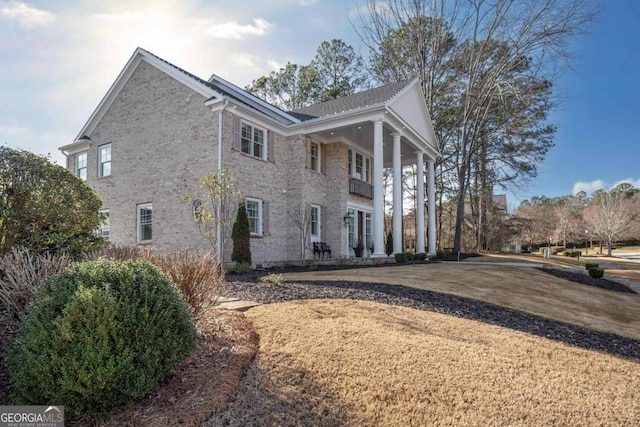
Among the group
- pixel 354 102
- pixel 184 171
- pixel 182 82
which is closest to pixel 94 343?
pixel 184 171

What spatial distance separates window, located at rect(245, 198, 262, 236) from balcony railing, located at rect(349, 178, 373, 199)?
15.6 ft

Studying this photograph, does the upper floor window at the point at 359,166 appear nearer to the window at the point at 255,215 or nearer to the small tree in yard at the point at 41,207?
the window at the point at 255,215

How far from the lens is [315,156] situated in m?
15.9

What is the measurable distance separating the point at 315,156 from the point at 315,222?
2811mm

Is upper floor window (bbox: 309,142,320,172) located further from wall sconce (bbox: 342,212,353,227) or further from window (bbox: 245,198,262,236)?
window (bbox: 245,198,262,236)

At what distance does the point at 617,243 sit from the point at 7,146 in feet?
207

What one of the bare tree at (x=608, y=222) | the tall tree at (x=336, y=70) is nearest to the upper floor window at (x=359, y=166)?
the tall tree at (x=336, y=70)

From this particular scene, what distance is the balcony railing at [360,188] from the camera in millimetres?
16594

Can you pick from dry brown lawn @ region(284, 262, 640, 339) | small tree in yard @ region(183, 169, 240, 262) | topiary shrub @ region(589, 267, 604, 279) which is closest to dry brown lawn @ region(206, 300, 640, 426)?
dry brown lawn @ region(284, 262, 640, 339)

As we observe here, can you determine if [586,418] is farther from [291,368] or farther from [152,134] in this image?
[152,134]

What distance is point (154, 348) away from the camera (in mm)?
2678

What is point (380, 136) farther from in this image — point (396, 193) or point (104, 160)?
point (104, 160)

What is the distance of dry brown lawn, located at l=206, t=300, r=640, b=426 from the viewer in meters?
2.80

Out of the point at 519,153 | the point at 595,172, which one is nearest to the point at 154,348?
the point at 519,153
